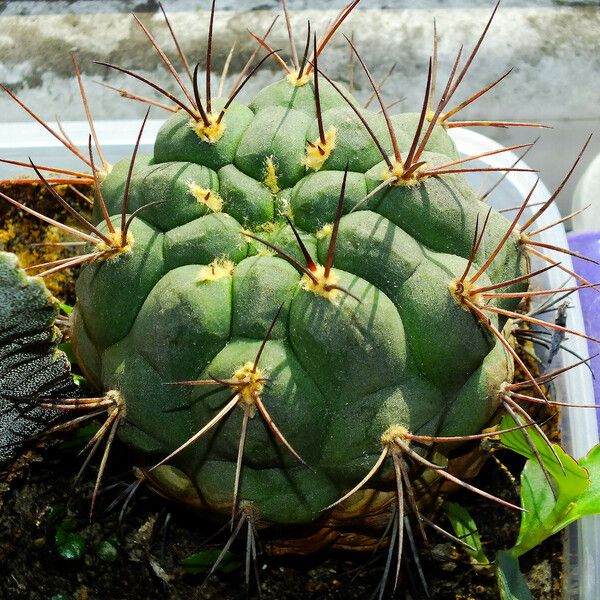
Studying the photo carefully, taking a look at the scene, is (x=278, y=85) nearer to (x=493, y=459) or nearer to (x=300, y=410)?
(x=300, y=410)

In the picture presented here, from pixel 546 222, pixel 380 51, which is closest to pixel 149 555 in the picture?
pixel 546 222

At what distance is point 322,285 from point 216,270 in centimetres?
9

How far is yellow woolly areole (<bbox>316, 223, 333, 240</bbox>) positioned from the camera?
0.64 meters

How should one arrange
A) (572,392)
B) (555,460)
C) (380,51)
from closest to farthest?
(555,460), (572,392), (380,51)

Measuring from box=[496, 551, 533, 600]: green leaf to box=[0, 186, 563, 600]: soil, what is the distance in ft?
0.18

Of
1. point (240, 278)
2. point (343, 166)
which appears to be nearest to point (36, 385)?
point (240, 278)

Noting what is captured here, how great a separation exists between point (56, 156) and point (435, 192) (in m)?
0.58

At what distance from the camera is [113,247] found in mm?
661

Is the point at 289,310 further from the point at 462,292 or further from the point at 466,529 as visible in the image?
the point at 466,529

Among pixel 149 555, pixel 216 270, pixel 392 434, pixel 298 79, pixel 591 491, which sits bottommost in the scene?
pixel 149 555

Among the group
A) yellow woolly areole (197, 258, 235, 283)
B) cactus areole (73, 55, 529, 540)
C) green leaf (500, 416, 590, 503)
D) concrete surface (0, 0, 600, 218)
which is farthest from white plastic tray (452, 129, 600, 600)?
yellow woolly areole (197, 258, 235, 283)

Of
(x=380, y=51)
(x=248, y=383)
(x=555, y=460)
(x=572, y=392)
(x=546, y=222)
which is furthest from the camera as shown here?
(x=380, y=51)

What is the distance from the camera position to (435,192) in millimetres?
662

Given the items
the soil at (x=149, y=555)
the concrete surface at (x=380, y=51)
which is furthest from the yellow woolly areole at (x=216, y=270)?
the concrete surface at (x=380, y=51)
